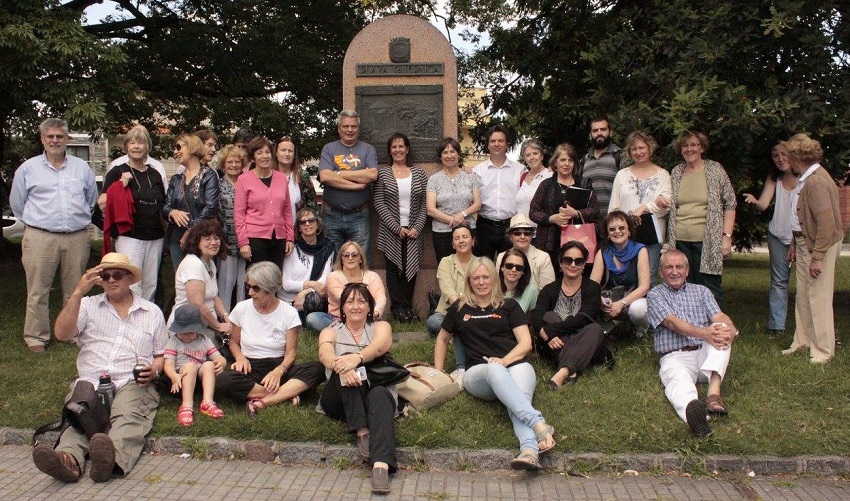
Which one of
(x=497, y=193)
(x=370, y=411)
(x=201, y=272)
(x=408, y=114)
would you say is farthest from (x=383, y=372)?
(x=408, y=114)

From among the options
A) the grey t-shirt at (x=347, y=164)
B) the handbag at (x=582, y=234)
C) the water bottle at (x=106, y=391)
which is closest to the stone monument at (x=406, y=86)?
the grey t-shirt at (x=347, y=164)

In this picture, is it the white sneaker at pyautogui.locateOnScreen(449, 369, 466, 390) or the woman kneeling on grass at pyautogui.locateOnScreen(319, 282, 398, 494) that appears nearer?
the woman kneeling on grass at pyautogui.locateOnScreen(319, 282, 398, 494)

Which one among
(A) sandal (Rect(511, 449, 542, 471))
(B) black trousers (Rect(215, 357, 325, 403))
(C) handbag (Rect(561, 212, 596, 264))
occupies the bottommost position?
(A) sandal (Rect(511, 449, 542, 471))

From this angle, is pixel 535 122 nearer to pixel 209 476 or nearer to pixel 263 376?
pixel 263 376

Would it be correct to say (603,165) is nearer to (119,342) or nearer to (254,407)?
(254,407)

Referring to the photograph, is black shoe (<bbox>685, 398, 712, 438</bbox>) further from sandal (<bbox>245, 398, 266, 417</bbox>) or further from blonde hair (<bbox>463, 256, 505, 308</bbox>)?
sandal (<bbox>245, 398, 266, 417</bbox>)

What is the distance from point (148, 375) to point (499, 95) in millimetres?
8594

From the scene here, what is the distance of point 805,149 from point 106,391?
584 cm

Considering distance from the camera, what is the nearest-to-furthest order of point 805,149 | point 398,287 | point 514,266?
point 514,266, point 805,149, point 398,287

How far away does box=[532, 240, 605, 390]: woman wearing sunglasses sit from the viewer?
639 cm

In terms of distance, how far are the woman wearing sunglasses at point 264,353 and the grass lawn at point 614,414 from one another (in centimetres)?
15

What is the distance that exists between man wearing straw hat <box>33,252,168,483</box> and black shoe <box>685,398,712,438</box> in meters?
3.60

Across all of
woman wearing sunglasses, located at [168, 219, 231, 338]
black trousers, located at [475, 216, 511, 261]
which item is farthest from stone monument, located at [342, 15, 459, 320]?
woman wearing sunglasses, located at [168, 219, 231, 338]

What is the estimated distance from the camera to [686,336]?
6.22 metres
